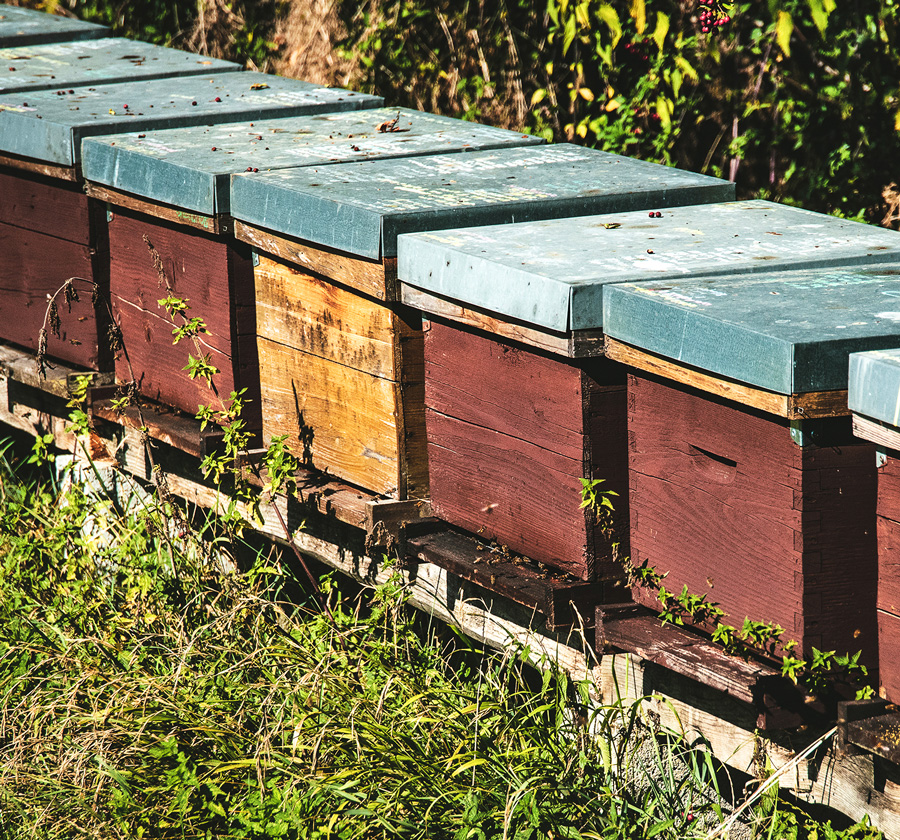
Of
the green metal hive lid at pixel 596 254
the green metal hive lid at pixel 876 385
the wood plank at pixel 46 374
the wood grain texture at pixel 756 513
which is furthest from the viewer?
the wood plank at pixel 46 374

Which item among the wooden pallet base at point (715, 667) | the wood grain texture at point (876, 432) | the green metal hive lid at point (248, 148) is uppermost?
the green metal hive lid at point (248, 148)

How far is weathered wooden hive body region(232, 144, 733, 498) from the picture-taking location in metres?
2.92

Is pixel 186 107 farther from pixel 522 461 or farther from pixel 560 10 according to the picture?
pixel 522 461

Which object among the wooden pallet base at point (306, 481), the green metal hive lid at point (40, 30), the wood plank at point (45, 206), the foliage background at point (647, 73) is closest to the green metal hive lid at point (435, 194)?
the foliage background at point (647, 73)

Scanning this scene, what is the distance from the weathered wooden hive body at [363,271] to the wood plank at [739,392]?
67cm

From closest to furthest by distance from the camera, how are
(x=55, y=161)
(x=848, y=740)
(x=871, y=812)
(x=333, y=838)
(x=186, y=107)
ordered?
(x=848, y=740) → (x=871, y=812) → (x=333, y=838) → (x=55, y=161) → (x=186, y=107)

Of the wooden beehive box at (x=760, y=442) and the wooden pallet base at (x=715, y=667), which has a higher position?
the wooden beehive box at (x=760, y=442)

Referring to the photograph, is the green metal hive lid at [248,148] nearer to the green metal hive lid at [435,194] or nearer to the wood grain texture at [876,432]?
the green metal hive lid at [435,194]

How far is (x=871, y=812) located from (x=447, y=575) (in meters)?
1.20

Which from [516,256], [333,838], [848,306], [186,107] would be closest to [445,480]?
[516,256]

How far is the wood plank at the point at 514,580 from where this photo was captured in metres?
2.57

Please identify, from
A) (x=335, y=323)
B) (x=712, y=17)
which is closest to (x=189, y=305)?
(x=335, y=323)

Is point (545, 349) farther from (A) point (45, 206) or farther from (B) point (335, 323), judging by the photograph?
(A) point (45, 206)

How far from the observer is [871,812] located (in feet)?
7.47
